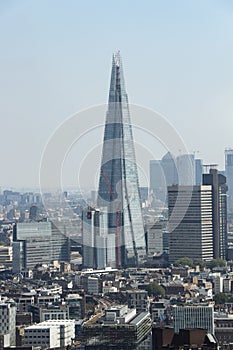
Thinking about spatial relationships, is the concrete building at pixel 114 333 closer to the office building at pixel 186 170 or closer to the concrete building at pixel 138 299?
the concrete building at pixel 138 299

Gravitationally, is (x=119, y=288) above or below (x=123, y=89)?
below

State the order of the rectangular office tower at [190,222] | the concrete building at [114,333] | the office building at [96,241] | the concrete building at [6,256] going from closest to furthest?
the concrete building at [114,333]
the office building at [96,241]
the rectangular office tower at [190,222]
the concrete building at [6,256]

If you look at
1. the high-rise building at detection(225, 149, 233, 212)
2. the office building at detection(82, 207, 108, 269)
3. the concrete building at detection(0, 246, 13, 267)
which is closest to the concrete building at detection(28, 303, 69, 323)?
the office building at detection(82, 207, 108, 269)

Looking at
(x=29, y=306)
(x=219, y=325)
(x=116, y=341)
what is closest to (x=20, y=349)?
(x=116, y=341)

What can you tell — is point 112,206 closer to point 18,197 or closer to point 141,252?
point 141,252

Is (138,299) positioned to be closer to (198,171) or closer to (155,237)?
(155,237)

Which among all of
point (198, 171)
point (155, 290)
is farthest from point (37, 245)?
point (155, 290)

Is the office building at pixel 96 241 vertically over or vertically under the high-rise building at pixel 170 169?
under

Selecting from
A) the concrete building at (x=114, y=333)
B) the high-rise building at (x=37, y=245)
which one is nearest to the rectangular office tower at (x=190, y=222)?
the high-rise building at (x=37, y=245)
